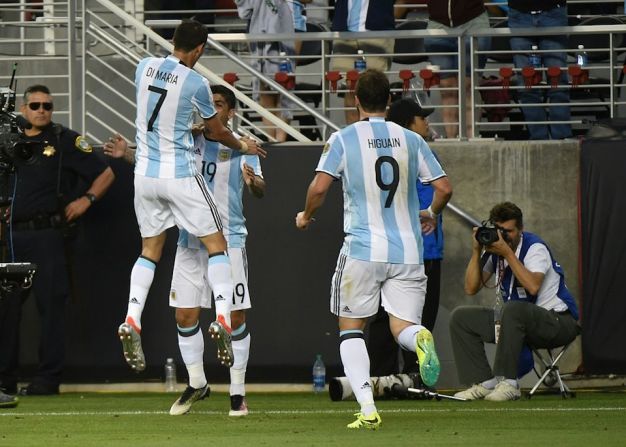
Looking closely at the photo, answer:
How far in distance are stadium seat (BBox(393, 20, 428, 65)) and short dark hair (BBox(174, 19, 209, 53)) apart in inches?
237

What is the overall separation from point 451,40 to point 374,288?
5882 mm

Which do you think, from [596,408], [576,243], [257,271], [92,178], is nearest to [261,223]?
[257,271]

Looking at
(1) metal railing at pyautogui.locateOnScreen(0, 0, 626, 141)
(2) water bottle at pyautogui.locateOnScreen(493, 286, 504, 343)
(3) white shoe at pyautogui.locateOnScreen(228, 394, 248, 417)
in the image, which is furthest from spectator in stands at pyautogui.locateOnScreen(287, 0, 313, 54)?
(3) white shoe at pyautogui.locateOnScreen(228, 394, 248, 417)

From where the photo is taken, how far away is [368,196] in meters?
9.52

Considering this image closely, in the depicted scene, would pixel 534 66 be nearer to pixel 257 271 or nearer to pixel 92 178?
pixel 257 271

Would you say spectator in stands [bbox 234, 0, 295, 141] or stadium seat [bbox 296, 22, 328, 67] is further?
stadium seat [bbox 296, 22, 328, 67]

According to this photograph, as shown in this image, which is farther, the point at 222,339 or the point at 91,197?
the point at 91,197

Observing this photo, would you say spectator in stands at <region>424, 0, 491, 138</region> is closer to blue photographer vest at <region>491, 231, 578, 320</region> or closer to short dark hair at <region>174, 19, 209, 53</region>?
blue photographer vest at <region>491, 231, 578, 320</region>

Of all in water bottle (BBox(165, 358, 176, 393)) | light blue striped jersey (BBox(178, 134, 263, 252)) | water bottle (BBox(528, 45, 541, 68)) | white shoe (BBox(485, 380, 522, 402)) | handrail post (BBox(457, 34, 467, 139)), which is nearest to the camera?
light blue striped jersey (BBox(178, 134, 263, 252))

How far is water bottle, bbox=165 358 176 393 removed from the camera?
13.9m

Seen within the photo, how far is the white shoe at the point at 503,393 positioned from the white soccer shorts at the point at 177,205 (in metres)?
3.04

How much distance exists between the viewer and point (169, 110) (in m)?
10.1

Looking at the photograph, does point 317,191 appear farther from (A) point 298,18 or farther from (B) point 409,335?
(A) point 298,18

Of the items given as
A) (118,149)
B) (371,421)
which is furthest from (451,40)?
(371,421)
